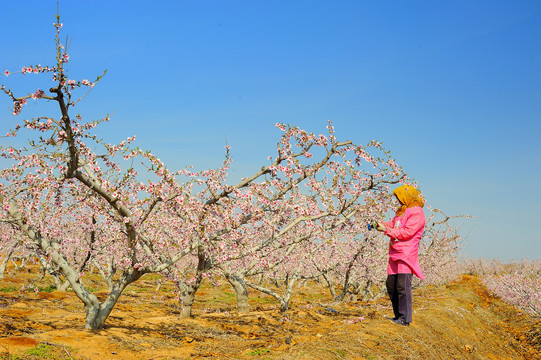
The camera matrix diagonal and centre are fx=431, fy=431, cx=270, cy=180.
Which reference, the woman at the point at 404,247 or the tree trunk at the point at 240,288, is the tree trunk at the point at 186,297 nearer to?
the tree trunk at the point at 240,288

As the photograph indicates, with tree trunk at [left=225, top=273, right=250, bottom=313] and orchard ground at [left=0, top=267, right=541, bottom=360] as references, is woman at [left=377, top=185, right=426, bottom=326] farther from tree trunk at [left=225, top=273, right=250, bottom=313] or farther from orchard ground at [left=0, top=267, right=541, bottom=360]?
tree trunk at [left=225, top=273, right=250, bottom=313]

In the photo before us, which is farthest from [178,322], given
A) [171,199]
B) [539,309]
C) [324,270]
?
[539,309]

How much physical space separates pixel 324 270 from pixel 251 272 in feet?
15.7

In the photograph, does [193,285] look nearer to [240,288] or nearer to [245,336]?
[245,336]

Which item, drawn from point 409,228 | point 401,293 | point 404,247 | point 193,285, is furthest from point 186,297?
point 409,228

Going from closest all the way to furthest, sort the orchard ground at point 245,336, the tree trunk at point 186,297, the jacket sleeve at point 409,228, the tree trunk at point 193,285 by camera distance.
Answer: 1. the orchard ground at point 245,336
2. the jacket sleeve at point 409,228
3. the tree trunk at point 193,285
4. the tree trunk at point 186,297

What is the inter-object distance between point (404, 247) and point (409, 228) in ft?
1.31

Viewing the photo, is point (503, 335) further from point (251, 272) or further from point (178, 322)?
point (178, 322)

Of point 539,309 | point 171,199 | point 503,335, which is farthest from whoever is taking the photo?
point 539,309

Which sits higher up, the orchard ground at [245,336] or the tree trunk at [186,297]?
A: the tree trunk at [186,297]

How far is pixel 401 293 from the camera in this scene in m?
8.59

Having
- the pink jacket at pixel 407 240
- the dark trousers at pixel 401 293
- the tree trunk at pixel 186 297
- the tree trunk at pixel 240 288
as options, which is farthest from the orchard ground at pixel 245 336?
the pink jacket at pixel 407 240

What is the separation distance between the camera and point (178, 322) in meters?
11.7

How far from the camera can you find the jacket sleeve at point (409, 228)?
841 centimetres
